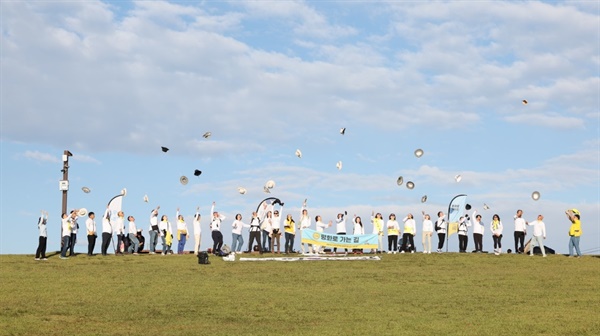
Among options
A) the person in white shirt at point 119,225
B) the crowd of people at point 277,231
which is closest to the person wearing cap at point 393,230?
the crowd of people at point 277,231

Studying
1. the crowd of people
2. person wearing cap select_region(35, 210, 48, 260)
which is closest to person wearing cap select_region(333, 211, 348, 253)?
the crowd of people

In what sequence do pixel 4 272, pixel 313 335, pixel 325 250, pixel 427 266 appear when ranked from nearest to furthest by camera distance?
1. pixel 313 335
2. pixel 4 272
3. pixel 427 266
4. pixel 325 250

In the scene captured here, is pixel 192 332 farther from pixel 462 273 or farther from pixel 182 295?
pixel 462 273

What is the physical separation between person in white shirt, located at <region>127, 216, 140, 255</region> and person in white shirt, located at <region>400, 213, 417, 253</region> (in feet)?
46.9

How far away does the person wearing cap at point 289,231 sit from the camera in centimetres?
3931

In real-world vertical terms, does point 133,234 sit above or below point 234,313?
above

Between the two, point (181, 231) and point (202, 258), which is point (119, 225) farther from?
point (202, 258)

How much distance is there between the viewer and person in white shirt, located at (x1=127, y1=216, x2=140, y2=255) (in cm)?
3969

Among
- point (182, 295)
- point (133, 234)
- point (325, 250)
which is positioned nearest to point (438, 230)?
point (325, 250)

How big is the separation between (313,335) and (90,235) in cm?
2206

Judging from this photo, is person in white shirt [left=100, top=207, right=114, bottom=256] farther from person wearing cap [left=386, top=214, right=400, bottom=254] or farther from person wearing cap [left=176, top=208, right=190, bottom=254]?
person wearing cap [left=386, top=214, right=400, bottom=254]

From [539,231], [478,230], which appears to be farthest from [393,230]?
[539,231]

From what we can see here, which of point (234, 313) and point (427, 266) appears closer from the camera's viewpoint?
point (234, 313)

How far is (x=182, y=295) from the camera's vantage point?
25328mm
